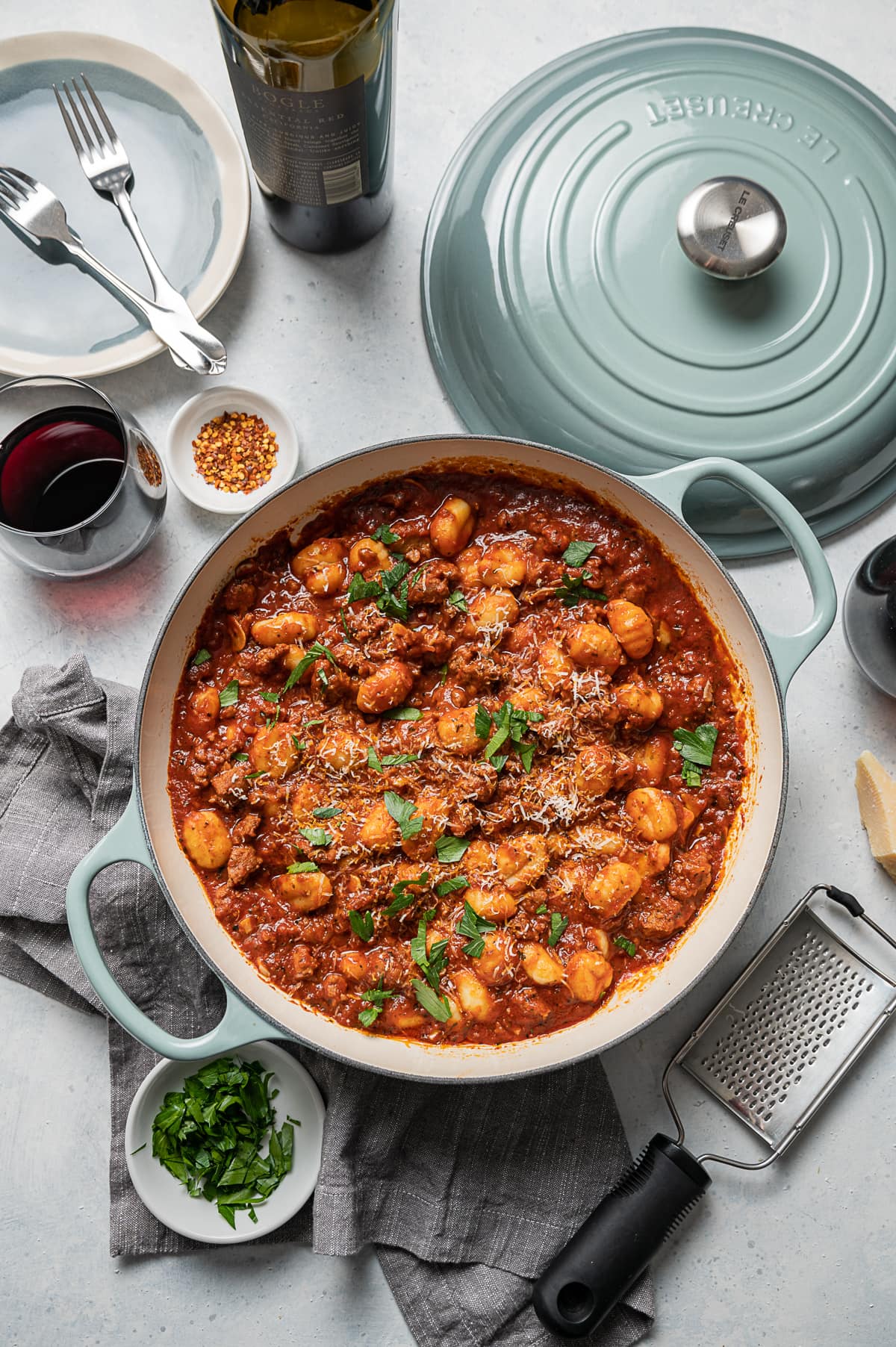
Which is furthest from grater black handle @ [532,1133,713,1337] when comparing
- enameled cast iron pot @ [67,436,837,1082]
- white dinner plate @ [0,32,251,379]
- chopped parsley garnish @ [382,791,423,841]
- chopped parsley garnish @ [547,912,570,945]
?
white dinner plate @ [0,32,251,379]

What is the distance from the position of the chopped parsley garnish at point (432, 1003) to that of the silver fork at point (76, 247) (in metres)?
2.02

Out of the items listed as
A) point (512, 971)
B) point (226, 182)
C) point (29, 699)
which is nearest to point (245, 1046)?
point (512, 971)

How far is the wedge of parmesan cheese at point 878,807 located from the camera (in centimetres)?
327

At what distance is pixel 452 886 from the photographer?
9.93 feet

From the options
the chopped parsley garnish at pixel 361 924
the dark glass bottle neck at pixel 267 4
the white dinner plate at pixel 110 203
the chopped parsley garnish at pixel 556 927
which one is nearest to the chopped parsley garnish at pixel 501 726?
the chopped parsley garnish at pixel 556 927

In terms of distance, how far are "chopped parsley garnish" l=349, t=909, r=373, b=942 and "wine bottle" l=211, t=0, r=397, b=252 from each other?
2182 mm

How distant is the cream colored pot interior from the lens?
3.00 metres

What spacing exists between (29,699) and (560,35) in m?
2.92

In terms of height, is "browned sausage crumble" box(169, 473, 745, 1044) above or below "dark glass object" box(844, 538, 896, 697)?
below

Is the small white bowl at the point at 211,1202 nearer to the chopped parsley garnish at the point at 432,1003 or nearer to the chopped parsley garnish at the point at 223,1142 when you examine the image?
the chopped parsley garnish at the point at 223,1142

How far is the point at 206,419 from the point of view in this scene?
3461mm

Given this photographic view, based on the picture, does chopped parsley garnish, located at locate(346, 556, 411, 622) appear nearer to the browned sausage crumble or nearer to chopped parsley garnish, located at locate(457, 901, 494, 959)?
the browned sausage crumble

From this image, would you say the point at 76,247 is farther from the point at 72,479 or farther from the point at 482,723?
the point at 482,723

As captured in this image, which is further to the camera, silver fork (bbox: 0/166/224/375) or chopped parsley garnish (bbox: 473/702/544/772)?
silver fork (bbox: 0/166/224/375)
